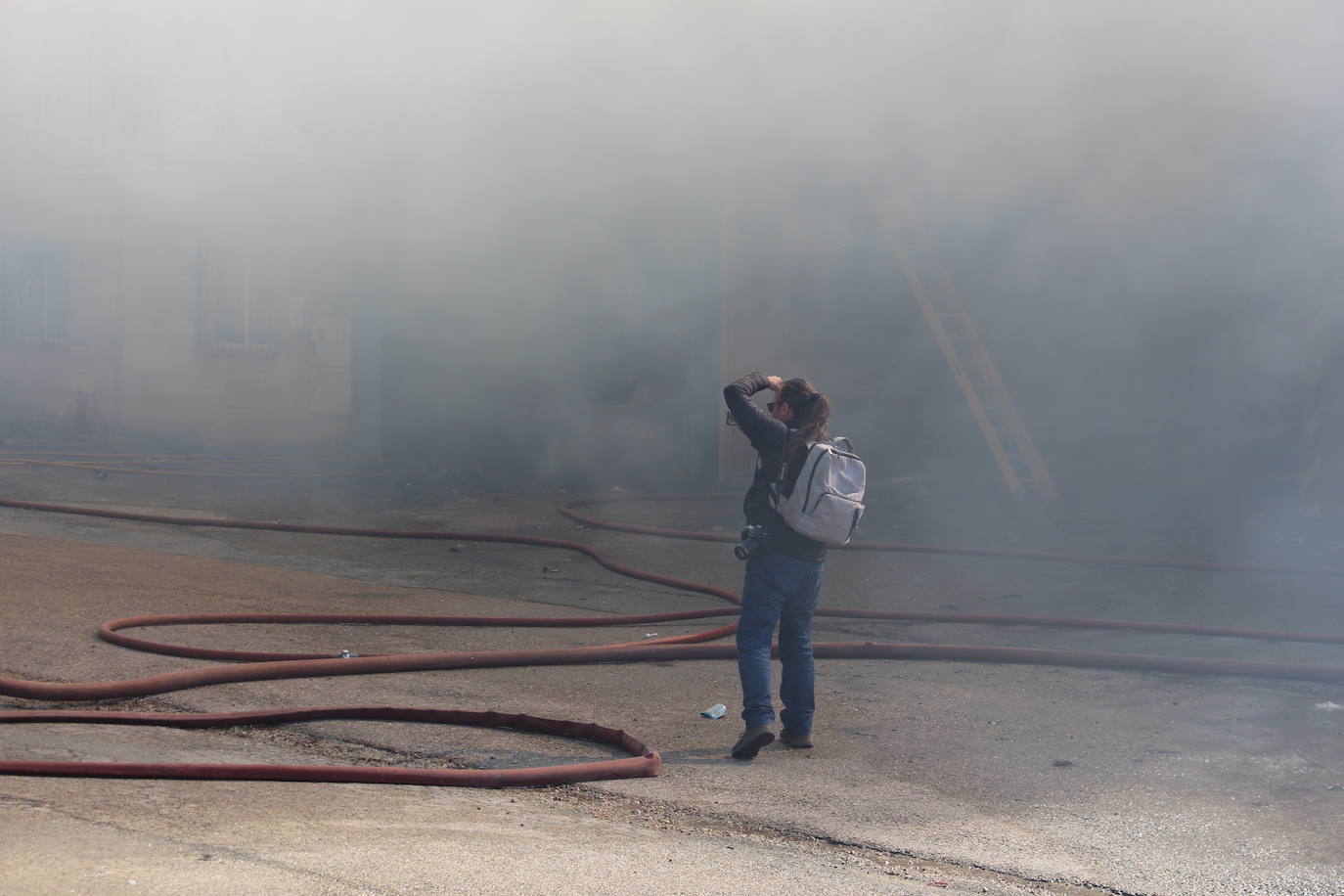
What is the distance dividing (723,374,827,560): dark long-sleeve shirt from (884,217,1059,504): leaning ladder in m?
4.23

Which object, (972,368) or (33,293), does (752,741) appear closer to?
(972,368)

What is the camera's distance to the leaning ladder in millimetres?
7191

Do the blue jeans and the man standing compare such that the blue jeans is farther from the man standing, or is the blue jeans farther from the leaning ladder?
the leaning ladder

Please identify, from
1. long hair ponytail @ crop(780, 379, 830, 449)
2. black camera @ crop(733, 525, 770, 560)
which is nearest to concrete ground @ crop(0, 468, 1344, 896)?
black camera @ crop(733, 525, 770, 560)

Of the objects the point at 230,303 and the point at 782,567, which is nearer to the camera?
the point at 782,567

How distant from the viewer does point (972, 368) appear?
24.6ft

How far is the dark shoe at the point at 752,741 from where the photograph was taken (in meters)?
2.84

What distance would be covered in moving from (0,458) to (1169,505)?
290 inches

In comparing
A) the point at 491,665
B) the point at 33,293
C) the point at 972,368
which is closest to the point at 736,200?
the point at 972,368

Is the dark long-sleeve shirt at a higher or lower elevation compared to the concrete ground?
higher

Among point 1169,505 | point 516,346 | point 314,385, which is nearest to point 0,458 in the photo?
point 314,385

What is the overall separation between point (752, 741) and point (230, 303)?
9.01 metres

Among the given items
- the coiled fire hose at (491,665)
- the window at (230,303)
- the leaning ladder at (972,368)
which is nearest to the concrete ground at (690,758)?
the coiled fire hose at (491,665)

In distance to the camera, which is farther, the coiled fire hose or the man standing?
the man standing
